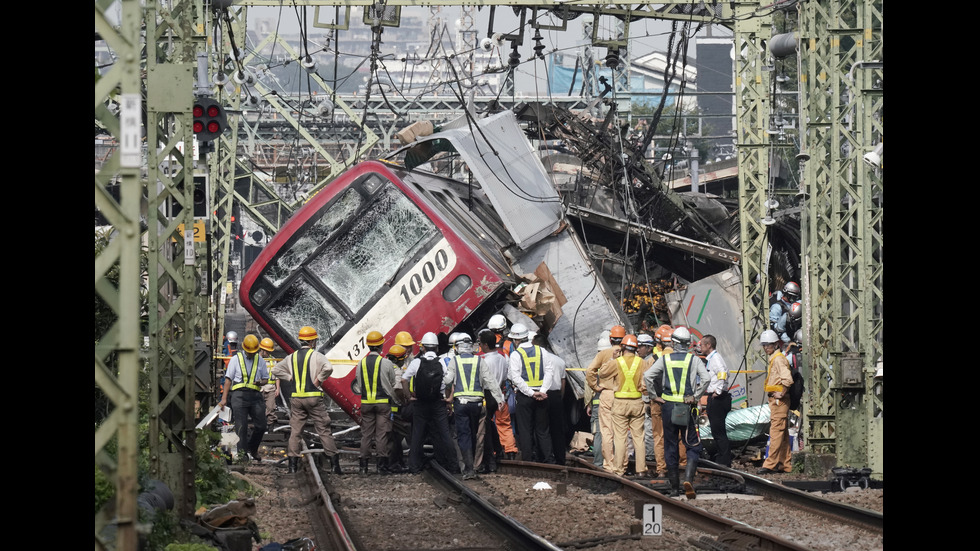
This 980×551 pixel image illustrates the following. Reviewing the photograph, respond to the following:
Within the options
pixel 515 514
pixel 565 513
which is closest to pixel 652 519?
pixel 565 513

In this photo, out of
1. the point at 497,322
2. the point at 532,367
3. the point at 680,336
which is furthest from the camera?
the point at 497,322

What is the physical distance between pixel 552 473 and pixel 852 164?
4909 mm

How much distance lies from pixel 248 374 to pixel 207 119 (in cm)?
464

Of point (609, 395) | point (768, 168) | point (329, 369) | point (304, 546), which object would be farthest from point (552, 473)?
point (768, 168)

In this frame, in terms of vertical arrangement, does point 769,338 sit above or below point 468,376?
above

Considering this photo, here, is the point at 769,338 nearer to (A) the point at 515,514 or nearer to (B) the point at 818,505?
(B) the point at 818,505

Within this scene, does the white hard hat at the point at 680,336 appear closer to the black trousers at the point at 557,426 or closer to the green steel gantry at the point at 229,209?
the green steel gantry at the point at 229,209

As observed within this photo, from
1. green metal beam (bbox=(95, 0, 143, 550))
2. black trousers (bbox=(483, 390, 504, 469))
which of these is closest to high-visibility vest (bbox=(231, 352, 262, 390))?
black trousers (bbox=(483, 390, 504, 469))

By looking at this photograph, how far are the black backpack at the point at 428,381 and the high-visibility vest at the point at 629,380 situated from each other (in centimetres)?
219

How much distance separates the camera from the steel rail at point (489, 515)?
10.0 metres

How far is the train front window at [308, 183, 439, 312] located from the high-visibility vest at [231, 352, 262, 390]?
1.74 m

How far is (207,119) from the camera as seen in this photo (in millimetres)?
12969

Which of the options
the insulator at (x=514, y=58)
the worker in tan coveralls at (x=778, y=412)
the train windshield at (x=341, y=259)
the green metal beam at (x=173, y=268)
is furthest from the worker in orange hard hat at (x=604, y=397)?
the insulator at (x=514, y=58)

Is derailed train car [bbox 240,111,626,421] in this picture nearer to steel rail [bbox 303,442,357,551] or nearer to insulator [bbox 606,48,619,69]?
insulator [bbox 606,48,619,69]
